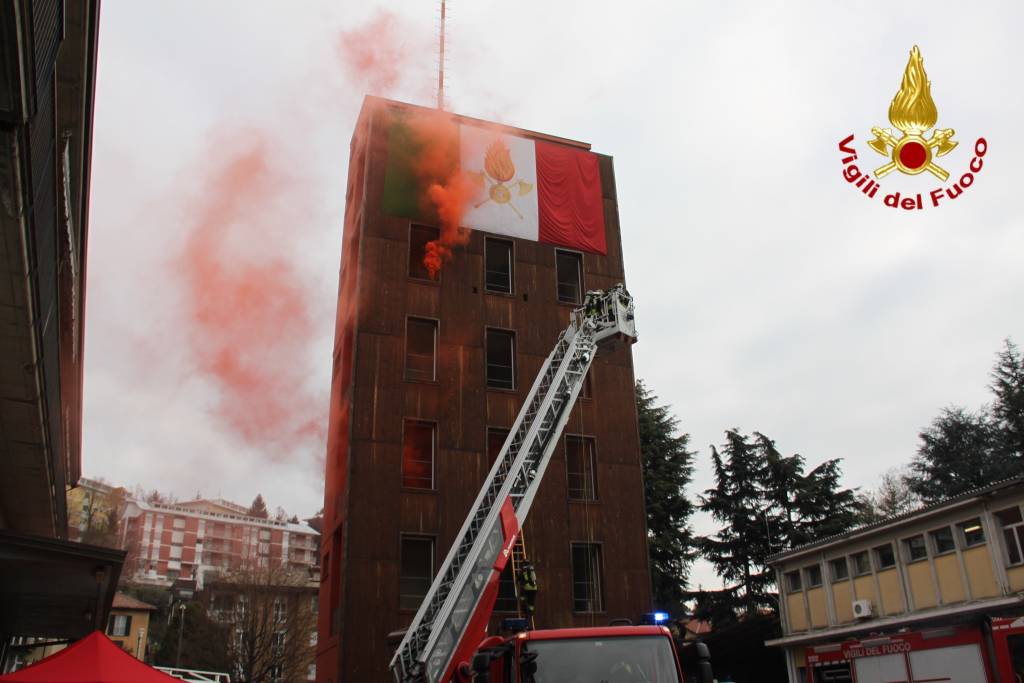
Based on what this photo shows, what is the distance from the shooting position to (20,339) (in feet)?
33.2

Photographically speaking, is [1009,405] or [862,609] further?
[1009,405]

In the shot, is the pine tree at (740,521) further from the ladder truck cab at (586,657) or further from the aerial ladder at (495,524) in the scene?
the ladder truck cab at (586,657)

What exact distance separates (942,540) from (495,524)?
14751 mm

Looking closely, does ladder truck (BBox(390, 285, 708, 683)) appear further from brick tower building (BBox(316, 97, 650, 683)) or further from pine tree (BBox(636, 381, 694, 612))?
pine tree (BBox(636, 381, 694, 612))

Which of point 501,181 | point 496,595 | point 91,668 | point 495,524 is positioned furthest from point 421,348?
point 91,668

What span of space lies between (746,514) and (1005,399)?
617 inches

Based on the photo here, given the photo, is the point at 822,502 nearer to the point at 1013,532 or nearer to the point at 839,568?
the point at 839,568

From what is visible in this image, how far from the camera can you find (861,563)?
88.5ft

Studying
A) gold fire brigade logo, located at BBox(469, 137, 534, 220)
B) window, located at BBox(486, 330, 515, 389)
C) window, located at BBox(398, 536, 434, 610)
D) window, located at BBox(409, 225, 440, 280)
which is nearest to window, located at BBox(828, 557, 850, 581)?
window, located at BBox(486, 330, 515, 389)

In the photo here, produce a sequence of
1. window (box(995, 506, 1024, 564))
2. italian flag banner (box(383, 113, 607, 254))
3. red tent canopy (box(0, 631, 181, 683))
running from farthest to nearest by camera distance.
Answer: italian flag banner (box(383, 113, 607, 254)) → window (box(995, 506, 1024, 564)) → red tent canopy (box(0, 631, 181, 683))

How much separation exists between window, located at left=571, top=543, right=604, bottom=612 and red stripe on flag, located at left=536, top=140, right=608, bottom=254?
36.8ft

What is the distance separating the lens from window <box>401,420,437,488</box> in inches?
993

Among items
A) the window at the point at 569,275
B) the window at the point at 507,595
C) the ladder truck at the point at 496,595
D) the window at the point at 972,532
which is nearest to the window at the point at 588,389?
the window at the point at 569,275

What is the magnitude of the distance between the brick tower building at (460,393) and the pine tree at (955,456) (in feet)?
86.1
